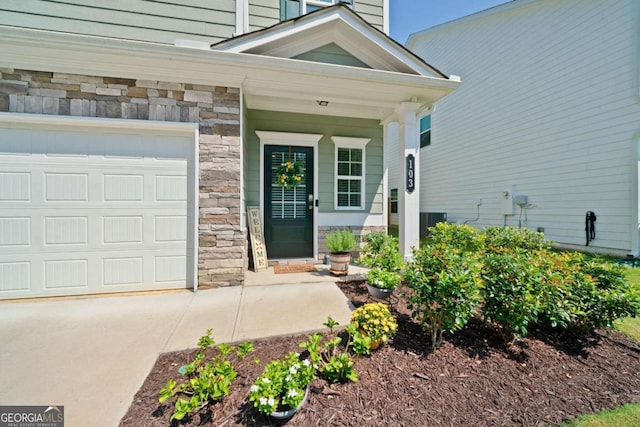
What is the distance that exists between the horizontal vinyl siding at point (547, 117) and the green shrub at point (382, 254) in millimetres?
5374

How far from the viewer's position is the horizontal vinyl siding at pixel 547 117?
5.41m

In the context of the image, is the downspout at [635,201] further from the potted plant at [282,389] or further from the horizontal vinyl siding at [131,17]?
the horizontal vinyl siding at [131,17]

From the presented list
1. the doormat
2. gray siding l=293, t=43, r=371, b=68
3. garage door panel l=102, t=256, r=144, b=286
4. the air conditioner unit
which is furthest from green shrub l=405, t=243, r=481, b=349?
the air conditioner unit

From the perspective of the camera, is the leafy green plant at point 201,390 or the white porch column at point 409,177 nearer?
the leafy green plant at point 201,390

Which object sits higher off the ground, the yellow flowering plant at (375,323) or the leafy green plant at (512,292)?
the leafy green plant at (512,292)

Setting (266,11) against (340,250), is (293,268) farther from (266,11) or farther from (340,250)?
(266,11)

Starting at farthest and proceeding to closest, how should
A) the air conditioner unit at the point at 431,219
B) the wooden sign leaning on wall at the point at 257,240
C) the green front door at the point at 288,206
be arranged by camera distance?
the air conditioner unit at the point at 431,219 → the green front door at the point at 288,206 → the wooden sign leaning on wall at the point at 257,240

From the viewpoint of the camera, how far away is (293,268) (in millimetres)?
4551

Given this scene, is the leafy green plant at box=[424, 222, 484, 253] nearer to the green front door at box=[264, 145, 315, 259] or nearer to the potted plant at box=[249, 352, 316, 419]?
the green front door at box=[264, 145, 315, 259]

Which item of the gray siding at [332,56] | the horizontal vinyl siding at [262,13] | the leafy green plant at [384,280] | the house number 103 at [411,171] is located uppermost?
the horizontal vinyl siding at [262,13]

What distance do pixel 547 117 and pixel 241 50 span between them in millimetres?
7436

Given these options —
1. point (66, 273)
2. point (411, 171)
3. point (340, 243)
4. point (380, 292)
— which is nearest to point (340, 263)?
point (340, 243)

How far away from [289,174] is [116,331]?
3209mm

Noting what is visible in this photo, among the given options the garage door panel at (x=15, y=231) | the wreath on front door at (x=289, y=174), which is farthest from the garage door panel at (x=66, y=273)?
the wreath on front door at (x=289, y=174)
